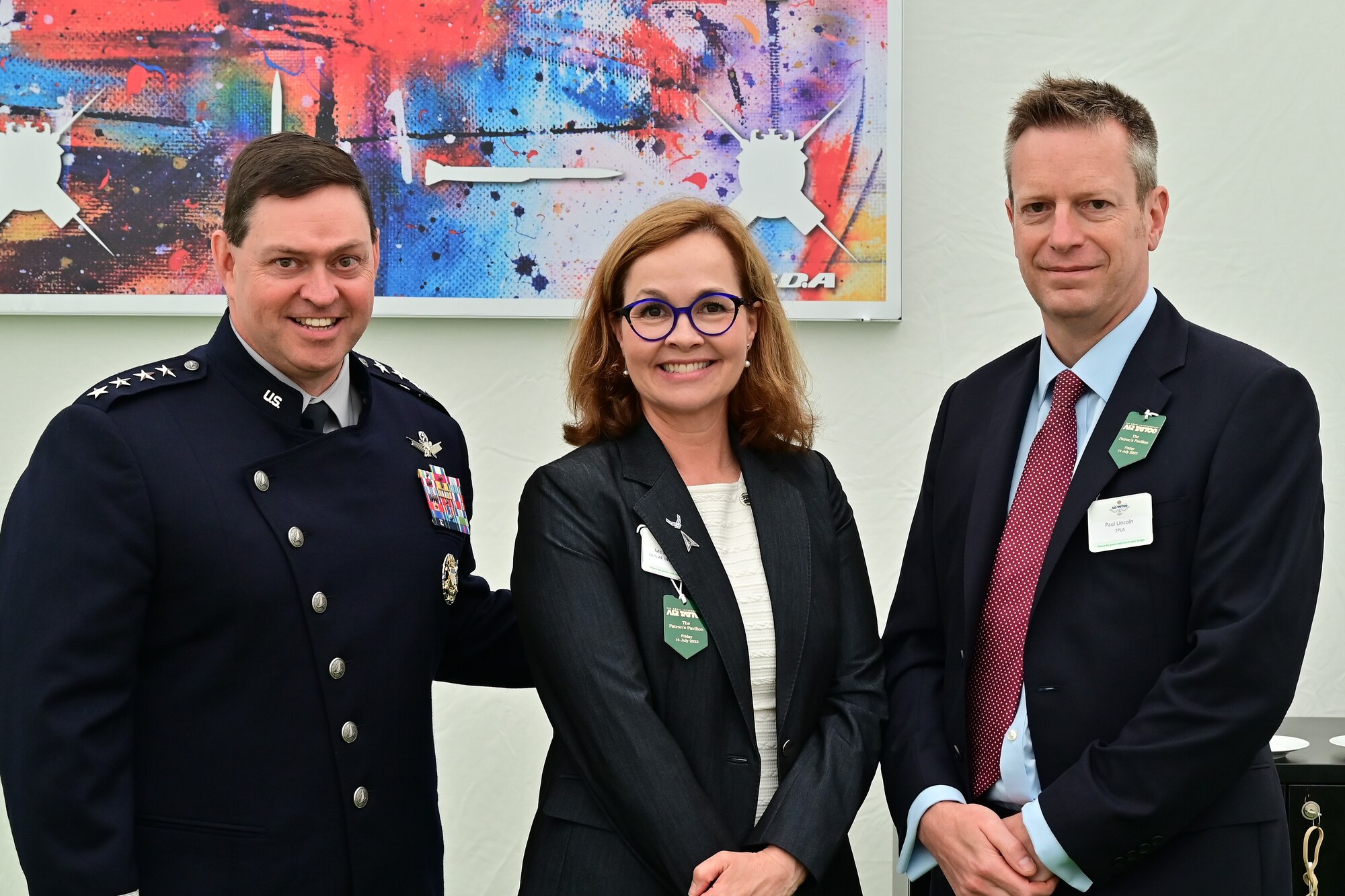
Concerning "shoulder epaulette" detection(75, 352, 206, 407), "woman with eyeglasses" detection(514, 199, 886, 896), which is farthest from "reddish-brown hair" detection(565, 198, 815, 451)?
"shoulder epaulette" detection(75, 352, 206, 407)

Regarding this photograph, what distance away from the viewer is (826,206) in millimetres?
3016

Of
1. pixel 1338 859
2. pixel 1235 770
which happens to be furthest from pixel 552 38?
pixel 1338 859

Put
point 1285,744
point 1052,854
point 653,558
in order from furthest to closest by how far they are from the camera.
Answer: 1. point 1285,744
2. point 653,558
3. point 1052,854

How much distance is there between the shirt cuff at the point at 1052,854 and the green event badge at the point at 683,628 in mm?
524

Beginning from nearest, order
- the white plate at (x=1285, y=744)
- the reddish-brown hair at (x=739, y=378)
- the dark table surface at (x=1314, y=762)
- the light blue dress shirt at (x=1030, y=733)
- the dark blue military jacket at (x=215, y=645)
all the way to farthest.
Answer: the dark blue military jacket at (x=215, y=645) < the light blue dress shirt at (x=1030, y=733) < the reddish-brown hair at (x=739, y=378) < the dark table surface at (x=1314, y=762) < the white plate at (x=1285, y=744)

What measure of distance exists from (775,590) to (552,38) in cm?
174

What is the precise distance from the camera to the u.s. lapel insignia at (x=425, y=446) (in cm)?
199

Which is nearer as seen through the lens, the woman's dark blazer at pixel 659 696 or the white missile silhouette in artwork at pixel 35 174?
the woman's dark blazer at pixel 659 696

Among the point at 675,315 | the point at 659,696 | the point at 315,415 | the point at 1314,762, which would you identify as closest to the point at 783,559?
the point at 659,696

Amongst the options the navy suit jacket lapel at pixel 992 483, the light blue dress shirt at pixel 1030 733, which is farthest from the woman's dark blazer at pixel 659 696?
the navy suit jacket lapel at pixel 992 483

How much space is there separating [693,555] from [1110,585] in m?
0.60

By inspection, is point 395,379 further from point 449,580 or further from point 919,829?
point 919,829

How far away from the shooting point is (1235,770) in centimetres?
163

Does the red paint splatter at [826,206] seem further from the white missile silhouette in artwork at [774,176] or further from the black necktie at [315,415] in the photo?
the black necktie at [315,415]
